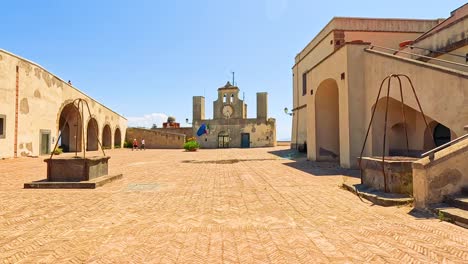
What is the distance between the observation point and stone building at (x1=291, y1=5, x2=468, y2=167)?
8.01 meters

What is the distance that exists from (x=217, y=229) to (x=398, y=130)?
12.3m

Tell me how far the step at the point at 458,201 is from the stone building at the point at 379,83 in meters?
2.98

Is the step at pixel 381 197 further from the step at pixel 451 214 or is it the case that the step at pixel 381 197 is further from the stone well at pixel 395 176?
the step at pixel 451 214

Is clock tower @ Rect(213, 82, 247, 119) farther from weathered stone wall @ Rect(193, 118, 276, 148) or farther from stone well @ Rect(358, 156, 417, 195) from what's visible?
stone well @ Rect(358, 156, 417, 195)

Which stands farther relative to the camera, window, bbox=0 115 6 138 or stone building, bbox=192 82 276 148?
stone building, bbox=192 82 276 148

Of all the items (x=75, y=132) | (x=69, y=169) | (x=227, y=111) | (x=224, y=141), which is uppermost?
(x=227, y=111)

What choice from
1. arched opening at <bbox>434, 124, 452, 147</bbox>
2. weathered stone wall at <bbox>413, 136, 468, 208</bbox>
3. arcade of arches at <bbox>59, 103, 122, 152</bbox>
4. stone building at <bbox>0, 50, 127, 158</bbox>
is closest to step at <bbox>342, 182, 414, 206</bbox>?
weathered stone wall at <bbox>413, 136, 468, 208</bbox>

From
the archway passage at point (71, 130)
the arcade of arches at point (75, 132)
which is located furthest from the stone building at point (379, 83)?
the archway passage at point (71, 130)

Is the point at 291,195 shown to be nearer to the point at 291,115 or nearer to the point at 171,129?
the point at 291,115

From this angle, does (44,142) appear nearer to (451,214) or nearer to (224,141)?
(224,141)

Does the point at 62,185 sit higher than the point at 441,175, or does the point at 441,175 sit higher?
the point at 441,175

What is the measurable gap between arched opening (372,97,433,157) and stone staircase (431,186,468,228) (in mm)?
5987

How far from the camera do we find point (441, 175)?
5.35m

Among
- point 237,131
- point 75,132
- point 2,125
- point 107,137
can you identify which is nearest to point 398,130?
point 2,125
